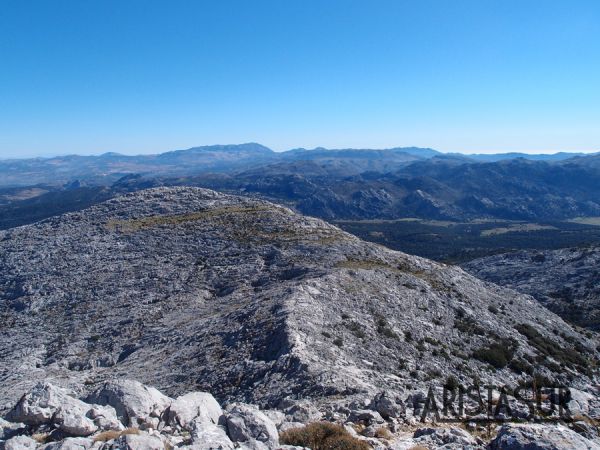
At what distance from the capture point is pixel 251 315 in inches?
1369

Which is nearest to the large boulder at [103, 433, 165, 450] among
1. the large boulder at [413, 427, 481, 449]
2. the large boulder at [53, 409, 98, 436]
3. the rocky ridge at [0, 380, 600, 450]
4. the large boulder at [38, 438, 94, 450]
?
the rocky ridge at [0, 380, 600, 450]

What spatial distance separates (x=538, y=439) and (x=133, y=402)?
50.6 ft

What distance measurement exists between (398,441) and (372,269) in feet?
101

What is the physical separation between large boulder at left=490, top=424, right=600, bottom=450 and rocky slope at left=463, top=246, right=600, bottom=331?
61.5 m

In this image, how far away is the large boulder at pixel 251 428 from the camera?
1639cm

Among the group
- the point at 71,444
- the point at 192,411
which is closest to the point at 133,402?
the point at 192,411

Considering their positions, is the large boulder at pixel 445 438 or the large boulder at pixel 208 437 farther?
the large boulder at pixel 445 438

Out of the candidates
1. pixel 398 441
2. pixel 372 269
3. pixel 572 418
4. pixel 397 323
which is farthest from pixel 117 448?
pixel 372 269

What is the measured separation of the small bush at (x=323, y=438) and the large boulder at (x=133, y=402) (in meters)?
5.49

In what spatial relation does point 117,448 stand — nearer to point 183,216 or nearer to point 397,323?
point 397,323

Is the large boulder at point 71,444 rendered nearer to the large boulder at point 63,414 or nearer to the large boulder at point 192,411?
the large boulder at point 63,414

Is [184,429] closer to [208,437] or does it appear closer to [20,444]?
[208,437]

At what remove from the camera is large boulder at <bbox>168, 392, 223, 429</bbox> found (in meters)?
17.9

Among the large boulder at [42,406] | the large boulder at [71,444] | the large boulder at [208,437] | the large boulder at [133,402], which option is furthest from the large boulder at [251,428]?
the large boulder at [42,406]
